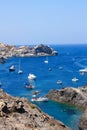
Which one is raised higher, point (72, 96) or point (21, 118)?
point (21, 118)

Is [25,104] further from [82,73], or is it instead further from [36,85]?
[82,73]

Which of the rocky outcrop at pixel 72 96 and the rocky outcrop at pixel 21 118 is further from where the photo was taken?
the rocky outcrop at pixel 72 96

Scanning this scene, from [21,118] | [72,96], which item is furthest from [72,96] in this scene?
[21,118]

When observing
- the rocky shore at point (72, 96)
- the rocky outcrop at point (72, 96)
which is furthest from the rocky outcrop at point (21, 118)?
the rocky outcrop at point (72, 96)

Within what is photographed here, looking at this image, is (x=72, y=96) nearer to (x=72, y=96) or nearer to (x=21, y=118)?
(x=72, y=96)

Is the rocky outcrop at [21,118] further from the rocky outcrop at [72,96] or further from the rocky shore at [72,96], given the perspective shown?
the rocky outcrop at [72,96]

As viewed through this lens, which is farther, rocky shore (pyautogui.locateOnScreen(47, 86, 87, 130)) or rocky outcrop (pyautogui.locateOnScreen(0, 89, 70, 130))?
rocky shore (pyautogui.locateOnScreen(47, 86, 87, 130))

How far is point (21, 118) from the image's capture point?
28.3 metres

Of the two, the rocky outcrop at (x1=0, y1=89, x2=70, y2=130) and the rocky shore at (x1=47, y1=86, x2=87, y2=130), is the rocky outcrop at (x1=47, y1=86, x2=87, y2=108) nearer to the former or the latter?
the rocky shore at (x1=47, y1=86, x2=87, y2=130)

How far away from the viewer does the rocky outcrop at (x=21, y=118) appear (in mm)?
26578

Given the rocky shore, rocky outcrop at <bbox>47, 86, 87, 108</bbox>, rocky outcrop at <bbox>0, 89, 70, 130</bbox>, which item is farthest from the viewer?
rocky outcrop at <bbox>47, 86, 87, 108</bbox>

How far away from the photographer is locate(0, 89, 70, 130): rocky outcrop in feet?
87.2

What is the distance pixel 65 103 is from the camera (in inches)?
3391

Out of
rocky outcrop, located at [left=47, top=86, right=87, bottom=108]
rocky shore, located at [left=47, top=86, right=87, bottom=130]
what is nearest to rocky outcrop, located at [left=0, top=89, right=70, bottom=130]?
rocky shore, located at [left=47, top=86, right=87, bottom=130]
